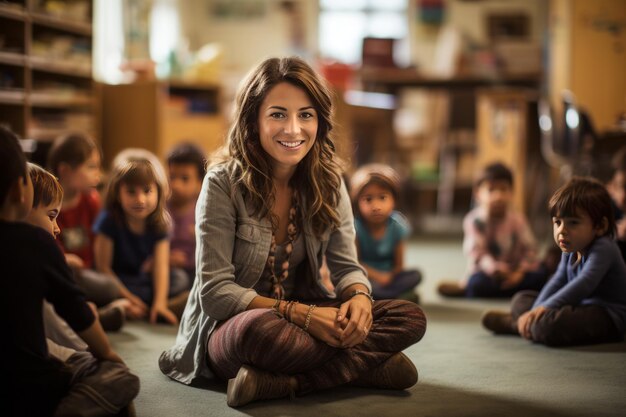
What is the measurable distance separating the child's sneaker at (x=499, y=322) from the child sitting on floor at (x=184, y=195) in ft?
3.60

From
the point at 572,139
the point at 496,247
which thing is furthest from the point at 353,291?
the point at 572,139

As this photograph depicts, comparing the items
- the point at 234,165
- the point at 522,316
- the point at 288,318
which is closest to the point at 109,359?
the point at 288,318

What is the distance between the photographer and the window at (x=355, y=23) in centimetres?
949

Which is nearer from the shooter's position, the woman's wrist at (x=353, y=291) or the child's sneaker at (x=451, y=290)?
the woman's wrist at (x=353, y=291)

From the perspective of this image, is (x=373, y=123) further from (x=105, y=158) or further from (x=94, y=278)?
(x=94, y=278)

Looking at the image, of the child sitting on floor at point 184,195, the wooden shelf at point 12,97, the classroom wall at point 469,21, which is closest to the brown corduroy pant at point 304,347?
the child sitting on floor at point 184,195

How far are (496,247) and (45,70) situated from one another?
3.03 m

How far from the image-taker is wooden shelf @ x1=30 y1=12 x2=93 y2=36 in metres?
4.34

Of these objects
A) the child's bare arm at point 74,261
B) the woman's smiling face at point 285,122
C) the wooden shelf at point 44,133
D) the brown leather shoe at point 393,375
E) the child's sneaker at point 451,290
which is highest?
the woman's smiling face at point 285,122

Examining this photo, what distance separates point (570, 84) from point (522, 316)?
4.56 meters

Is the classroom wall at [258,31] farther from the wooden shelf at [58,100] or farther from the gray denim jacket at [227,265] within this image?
the gray denim jacket at [227,265]

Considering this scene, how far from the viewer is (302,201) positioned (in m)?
1.83

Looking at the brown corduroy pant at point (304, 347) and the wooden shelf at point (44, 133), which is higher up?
the wooden shelf at point (44, 133)

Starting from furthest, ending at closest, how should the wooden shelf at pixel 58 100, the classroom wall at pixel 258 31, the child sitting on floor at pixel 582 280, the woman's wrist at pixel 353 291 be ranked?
1. the classroom wall at pixel 258 31
2. the wooden shelf at pixel 58 100
3. the child sitting on floor at pixel 582 280
4. the woman's wrist at pixel 353 291
